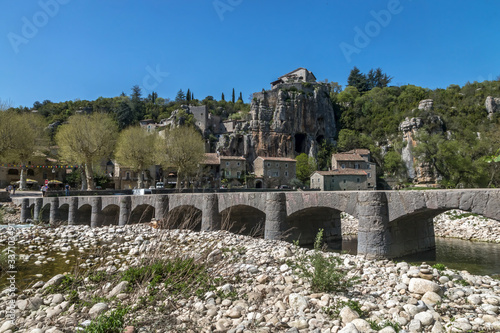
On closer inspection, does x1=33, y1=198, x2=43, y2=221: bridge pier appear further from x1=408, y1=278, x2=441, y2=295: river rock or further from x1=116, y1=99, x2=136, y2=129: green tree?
x1=116, y1=99, x2=136, y2=129: green tree

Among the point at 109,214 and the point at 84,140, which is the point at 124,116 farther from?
the point at 109,214

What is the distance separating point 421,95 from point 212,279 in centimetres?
9267

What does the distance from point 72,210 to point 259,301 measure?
2371cm

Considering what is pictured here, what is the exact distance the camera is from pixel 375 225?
35.8 ft

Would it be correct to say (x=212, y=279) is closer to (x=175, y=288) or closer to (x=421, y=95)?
(x=175, y=288)

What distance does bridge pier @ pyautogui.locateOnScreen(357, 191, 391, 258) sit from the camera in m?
10.8

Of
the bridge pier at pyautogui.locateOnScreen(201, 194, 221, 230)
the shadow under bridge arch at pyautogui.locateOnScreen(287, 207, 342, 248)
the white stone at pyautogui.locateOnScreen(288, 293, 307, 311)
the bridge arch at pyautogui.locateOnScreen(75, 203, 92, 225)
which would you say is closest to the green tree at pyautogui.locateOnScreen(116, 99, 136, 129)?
the bridge arch at pyautogui.locateOnScreen(75, 203, 92, 225)

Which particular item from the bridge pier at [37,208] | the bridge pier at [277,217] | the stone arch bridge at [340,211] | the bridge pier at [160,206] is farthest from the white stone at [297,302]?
the bridge pier at [37,208]

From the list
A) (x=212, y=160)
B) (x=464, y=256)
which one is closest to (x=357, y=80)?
(x=212, y=160)

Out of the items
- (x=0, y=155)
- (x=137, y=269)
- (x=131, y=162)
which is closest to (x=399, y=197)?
(x=137, y=269)

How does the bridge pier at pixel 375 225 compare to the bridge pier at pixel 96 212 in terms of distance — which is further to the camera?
the bridge pier at pixel 96 212

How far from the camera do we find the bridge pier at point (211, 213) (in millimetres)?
16109

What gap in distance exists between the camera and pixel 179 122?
78.3 meters

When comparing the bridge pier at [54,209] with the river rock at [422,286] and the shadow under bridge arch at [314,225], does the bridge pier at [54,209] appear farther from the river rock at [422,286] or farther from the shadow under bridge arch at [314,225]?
the river rock at [422,286]
